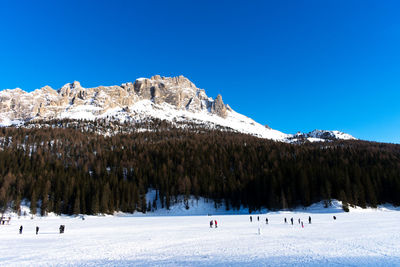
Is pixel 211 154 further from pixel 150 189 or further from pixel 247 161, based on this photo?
pixel 150 189

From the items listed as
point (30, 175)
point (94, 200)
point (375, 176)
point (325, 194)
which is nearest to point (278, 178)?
point (325, 194)

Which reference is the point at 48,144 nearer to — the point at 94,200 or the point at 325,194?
the point at 94,200

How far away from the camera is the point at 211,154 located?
126 m

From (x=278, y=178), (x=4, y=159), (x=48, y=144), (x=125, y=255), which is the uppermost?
(x=48, y=144)

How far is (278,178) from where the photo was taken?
83.8m

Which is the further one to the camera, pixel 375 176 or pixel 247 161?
pixel 247 161

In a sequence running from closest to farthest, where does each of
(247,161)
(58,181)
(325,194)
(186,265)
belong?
(186,265) < (325,194) < (58,181) < (247,161)

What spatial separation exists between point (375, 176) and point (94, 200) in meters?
91.6

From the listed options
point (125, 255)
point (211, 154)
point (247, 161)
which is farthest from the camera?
point (211, 154)

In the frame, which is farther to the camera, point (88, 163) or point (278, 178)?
point (88, 163)

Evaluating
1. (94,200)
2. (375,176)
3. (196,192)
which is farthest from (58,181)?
(375,176)

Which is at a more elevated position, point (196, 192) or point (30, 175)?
point (30, 175)

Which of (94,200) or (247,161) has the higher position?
(247,161)

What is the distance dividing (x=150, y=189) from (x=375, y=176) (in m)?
84.6
